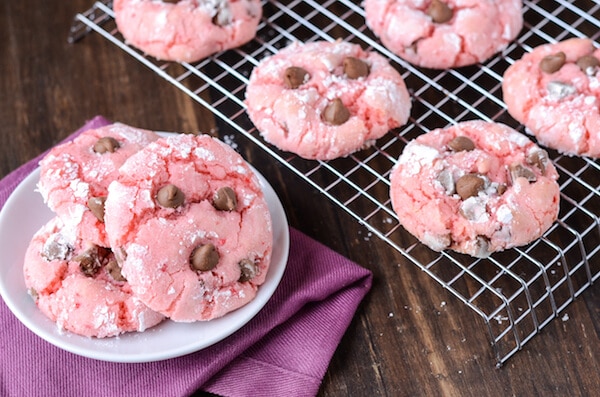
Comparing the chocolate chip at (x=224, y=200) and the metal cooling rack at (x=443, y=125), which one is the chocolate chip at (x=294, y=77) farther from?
the chocolate chip at (x=224, y=200)

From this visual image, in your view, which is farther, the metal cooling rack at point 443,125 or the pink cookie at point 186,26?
the pink cookie at point 186,26

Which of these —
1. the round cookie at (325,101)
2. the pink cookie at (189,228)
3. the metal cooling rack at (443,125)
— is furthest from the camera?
the round cookie at (325,101)

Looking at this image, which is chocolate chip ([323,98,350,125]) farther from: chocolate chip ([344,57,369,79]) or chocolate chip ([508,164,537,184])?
chocolate chip ([508,164,537,184])

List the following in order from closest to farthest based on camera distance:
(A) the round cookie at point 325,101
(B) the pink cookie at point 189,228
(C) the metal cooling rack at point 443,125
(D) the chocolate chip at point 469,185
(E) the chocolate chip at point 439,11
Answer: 1. (B) the pink cookie at point 189,228
2. (D) the chocolate chip at point 469,185
3. (C) the metal cooling rack at point 443,125
4. (A) the round cookie at point 325,101
5. (E) the chocolate chip at point 439,11

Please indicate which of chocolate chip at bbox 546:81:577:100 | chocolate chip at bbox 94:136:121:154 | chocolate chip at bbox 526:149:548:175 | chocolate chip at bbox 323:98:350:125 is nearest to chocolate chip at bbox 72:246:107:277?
chocolate chip at bbox 94:136:121:154

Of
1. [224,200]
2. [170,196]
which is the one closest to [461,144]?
[224,200]

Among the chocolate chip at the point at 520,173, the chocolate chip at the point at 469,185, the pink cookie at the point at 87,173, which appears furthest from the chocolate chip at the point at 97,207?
the chocolate chip at the point at 520,173

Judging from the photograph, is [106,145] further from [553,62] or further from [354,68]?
[553,62]
